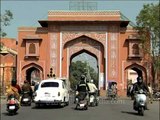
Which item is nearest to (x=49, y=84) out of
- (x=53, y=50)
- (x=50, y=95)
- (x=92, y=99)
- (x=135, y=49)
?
(x=50, y=95)

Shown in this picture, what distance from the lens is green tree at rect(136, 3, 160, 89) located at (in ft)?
149

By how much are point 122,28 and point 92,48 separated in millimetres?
4467

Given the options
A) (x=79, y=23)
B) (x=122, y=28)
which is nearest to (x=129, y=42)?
(x=122, y=28)

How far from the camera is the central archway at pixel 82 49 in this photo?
54.1 metres

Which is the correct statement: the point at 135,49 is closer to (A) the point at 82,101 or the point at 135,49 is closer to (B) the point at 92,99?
(B) the point at 92,99

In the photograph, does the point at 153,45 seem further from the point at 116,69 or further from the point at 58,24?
the point at 58,24

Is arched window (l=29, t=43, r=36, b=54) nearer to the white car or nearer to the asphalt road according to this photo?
the white car

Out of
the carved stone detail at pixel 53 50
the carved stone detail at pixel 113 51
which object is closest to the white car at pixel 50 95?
the carved stone detail at pixel 113 51

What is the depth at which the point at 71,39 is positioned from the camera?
2125 inches

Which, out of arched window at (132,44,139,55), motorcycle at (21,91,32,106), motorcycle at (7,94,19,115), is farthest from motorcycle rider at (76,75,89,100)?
arched window at (132,44,139,55)

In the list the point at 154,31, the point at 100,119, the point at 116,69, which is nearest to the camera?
the point at 100,119

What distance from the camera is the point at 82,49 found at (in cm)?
5419

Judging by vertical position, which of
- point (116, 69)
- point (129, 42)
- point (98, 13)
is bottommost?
point (116, 69)

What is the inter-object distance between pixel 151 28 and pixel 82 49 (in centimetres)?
1082
